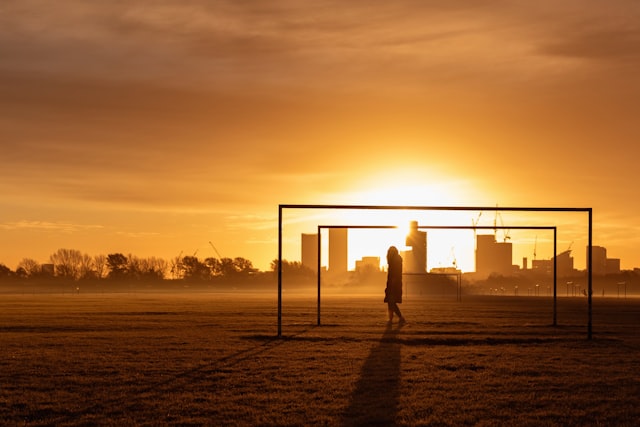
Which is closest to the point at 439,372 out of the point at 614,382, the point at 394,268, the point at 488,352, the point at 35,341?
the point at 614,382

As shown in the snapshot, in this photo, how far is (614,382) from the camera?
13211 mm

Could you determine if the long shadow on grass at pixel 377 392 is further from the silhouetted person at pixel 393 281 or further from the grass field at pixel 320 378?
the silhouetted person at pixel 393 281

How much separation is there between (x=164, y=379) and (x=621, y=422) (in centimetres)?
670

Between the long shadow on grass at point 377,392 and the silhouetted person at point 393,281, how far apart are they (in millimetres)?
9450

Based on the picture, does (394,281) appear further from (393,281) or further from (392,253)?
(392,253)

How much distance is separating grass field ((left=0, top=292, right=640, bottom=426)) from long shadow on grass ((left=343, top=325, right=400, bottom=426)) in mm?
22

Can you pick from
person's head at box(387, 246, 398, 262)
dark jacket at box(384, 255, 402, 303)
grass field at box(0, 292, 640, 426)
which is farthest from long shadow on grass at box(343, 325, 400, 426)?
person's head at box(387, 246, 398, 262)

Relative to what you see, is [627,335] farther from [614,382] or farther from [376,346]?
[614,382]

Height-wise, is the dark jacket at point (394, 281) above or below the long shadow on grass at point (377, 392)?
above

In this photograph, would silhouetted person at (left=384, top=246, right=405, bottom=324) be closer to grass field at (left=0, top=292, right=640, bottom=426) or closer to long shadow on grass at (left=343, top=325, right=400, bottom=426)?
grass field at (left=0, top=292, right=640, bottom=426)

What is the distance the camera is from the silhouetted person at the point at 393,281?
27.5 m

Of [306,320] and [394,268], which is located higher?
[394,268]

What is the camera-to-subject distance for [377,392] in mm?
12102

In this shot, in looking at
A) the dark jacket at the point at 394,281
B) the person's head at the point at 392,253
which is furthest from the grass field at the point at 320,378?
the person's head at the point at 392,253
